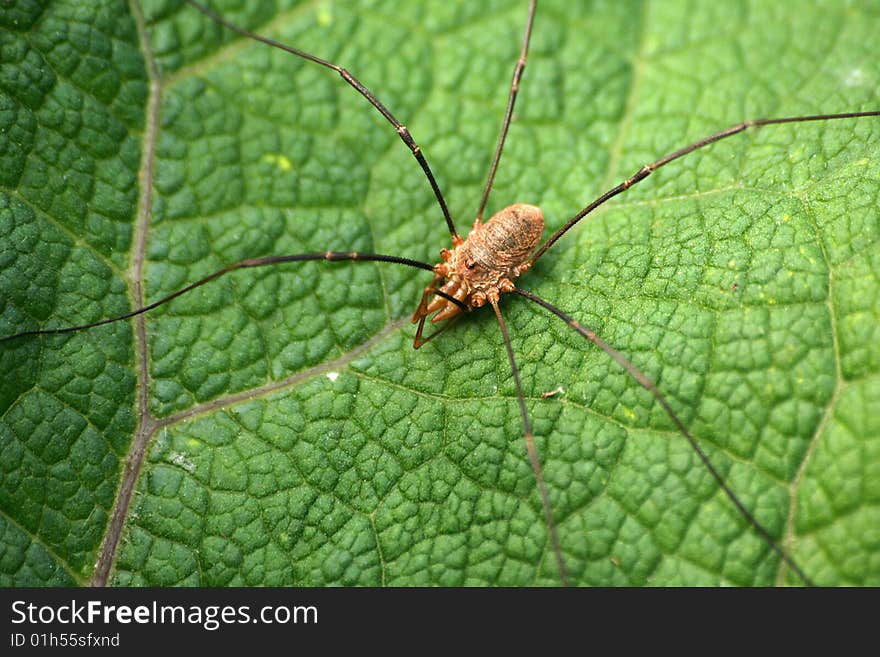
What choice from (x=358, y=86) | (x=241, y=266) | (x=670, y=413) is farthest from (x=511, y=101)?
(x=670, y=413)

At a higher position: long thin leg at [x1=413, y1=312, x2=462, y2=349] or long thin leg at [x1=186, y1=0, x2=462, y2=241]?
long thin leg at [x1=186, y1=0, x2=462, y2=241]

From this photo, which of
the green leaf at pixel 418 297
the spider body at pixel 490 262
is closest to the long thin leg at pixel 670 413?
the green leaf at pixel 418 297

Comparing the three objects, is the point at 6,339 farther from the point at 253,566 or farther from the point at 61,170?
the point at 253,566

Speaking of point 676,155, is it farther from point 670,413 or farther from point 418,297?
point 418,297

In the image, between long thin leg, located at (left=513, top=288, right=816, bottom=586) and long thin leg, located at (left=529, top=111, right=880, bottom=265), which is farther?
long thin leg, located at (left=529, top=111, right=880, bottom=265)

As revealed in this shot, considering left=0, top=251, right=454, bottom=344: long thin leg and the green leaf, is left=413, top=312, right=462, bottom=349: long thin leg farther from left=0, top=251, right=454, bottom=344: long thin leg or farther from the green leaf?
left=0, top=251, right=454, bottom=344: long thin leg

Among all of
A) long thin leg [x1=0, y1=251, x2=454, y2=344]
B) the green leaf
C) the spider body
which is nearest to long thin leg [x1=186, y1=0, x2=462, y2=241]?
the green leaf

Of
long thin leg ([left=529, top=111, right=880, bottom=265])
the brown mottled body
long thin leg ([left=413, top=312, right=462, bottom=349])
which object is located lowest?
long thin leg ([left=413, top=312, right=462, bottom=349])

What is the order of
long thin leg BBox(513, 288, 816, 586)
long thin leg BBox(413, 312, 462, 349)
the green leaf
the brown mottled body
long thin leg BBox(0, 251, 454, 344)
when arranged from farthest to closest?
the brown mottled body
long thin leg BBox(413, 312, 462, 349)
long thin leg BBox(0, 251, 454, 344)
the green leaf
long thin leg BBox(513, 288, 816, 586)

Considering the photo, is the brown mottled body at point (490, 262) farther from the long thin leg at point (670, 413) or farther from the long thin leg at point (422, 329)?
the long thin leg at point (670, 413)
